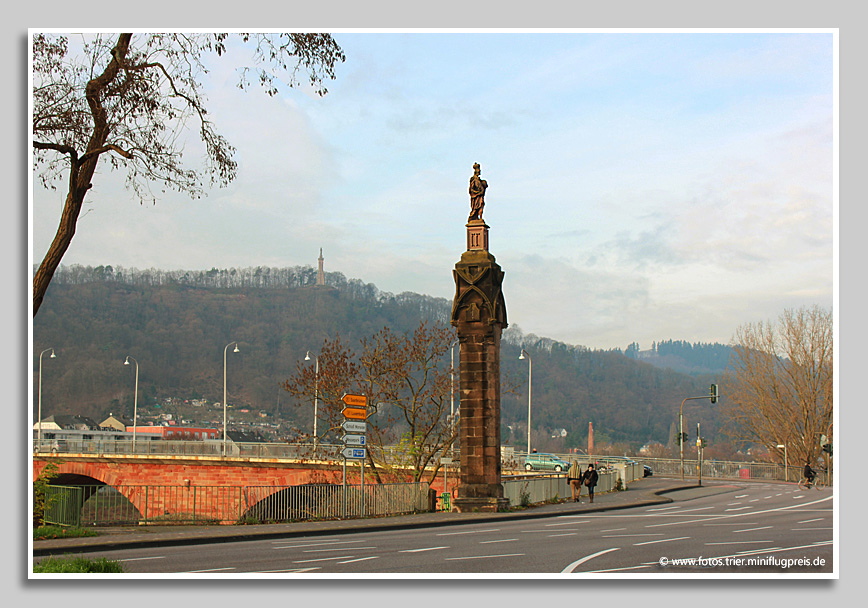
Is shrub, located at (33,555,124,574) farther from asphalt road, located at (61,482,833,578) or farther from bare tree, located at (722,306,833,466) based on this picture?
bare tree, located at (722,306,833,466)

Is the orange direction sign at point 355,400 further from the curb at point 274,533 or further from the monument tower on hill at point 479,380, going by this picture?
the curb at point 274,533

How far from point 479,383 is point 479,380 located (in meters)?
0.10

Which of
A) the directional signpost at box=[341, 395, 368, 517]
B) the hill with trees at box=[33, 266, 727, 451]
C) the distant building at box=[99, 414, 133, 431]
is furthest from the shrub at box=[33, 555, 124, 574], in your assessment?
the distant building at box=[99, 414, 133, 431]

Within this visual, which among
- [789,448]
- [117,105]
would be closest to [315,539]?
[117,105]

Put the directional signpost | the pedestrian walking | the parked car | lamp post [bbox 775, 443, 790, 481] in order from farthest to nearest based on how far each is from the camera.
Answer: the parked car < lamp post [bbox 775, 443, 790, 481] < the pedestrian walking < the directional signpost

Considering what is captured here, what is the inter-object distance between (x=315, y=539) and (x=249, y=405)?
105916mm

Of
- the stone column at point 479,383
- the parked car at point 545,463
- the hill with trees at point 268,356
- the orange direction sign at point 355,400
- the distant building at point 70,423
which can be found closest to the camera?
the orange direction sign at point 355,400

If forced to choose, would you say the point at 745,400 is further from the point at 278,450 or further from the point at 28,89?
the point at 28,89

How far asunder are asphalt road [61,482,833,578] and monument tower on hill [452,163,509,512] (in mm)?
2061

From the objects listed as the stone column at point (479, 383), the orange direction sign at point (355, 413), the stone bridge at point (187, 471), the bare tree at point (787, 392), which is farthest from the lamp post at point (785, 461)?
the orange direction sign at point (355, 413)

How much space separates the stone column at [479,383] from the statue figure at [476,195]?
169 cm

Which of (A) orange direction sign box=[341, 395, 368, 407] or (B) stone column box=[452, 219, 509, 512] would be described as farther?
(B) stone column box=[452, 219, 509, 512]

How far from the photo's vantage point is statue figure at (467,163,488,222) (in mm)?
30047

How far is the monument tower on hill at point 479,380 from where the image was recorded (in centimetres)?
2855
